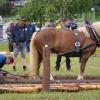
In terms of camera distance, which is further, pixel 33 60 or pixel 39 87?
pixel 33 60

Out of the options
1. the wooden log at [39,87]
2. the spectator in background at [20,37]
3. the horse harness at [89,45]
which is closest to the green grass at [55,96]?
the wooden log at [39,87]

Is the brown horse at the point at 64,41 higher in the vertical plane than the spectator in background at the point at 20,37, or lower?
higher

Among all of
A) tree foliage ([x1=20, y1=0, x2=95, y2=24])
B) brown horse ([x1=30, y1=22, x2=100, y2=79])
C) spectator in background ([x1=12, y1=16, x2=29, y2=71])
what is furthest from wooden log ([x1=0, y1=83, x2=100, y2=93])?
tree foliage ([x1=20, y1=0, x2=95, y2=24])

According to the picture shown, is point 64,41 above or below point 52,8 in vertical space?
above

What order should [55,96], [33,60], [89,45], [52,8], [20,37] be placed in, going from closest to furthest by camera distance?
[55,96] → [33,60] → [89,45] → [20,37] → [52,8]

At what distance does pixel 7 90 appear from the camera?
12102mm

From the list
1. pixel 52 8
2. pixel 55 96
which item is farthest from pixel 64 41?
pixel 52 8

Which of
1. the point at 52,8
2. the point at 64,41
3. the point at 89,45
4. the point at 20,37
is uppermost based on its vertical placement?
the point at 64,41

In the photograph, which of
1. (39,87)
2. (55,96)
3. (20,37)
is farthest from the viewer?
(20,37)

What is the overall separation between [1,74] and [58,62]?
6197 mm

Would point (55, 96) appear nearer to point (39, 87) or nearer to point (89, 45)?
point (39, 87)

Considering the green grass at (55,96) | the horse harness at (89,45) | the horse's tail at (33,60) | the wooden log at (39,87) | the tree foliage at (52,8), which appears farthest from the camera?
the tree foliage at (52,8)

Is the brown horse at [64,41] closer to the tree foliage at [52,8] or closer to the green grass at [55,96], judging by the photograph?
the green grass at [55,96]

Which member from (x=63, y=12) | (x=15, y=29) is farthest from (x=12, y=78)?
(x=63, y=12)
